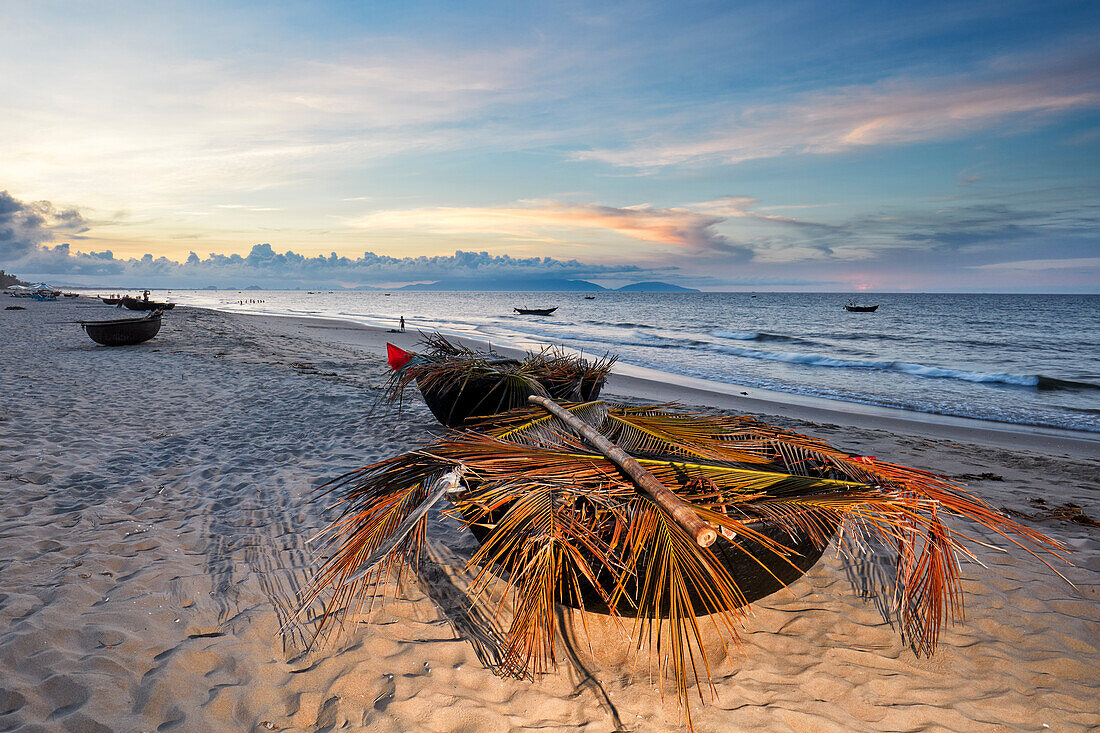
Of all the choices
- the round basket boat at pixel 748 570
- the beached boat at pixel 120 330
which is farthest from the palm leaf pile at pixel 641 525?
the beached boat at pixel 120 330

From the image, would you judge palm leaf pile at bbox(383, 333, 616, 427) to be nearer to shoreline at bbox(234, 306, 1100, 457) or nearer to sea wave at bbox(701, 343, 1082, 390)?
shoreline at bbox(234, 306, 1100, 457)

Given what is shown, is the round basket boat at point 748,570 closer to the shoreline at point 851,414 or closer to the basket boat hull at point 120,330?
the shoreline at point 851,414

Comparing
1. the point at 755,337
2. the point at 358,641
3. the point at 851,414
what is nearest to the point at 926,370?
the point at 851,414

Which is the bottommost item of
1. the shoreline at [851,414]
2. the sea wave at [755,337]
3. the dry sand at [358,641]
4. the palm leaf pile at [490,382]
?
the dry sand at [358,641]

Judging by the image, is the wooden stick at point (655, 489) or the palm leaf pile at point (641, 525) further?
the palm leaf pile at point (641, 525)

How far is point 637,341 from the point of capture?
27391 millimetres

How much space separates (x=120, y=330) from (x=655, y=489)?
15.6 meters

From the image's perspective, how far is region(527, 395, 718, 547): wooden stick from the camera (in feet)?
4.97

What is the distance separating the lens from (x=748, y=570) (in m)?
2.21

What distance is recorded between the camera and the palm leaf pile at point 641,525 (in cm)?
188

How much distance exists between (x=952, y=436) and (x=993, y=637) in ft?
23.3

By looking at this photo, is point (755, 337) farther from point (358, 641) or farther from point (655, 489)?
point (655, 489)

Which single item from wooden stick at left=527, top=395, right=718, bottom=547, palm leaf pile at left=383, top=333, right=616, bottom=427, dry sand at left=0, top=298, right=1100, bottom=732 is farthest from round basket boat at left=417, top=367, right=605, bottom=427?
wooden stick at left=527, top=395, right=718, bottom=547

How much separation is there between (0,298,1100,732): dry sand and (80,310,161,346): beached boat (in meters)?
9.38
